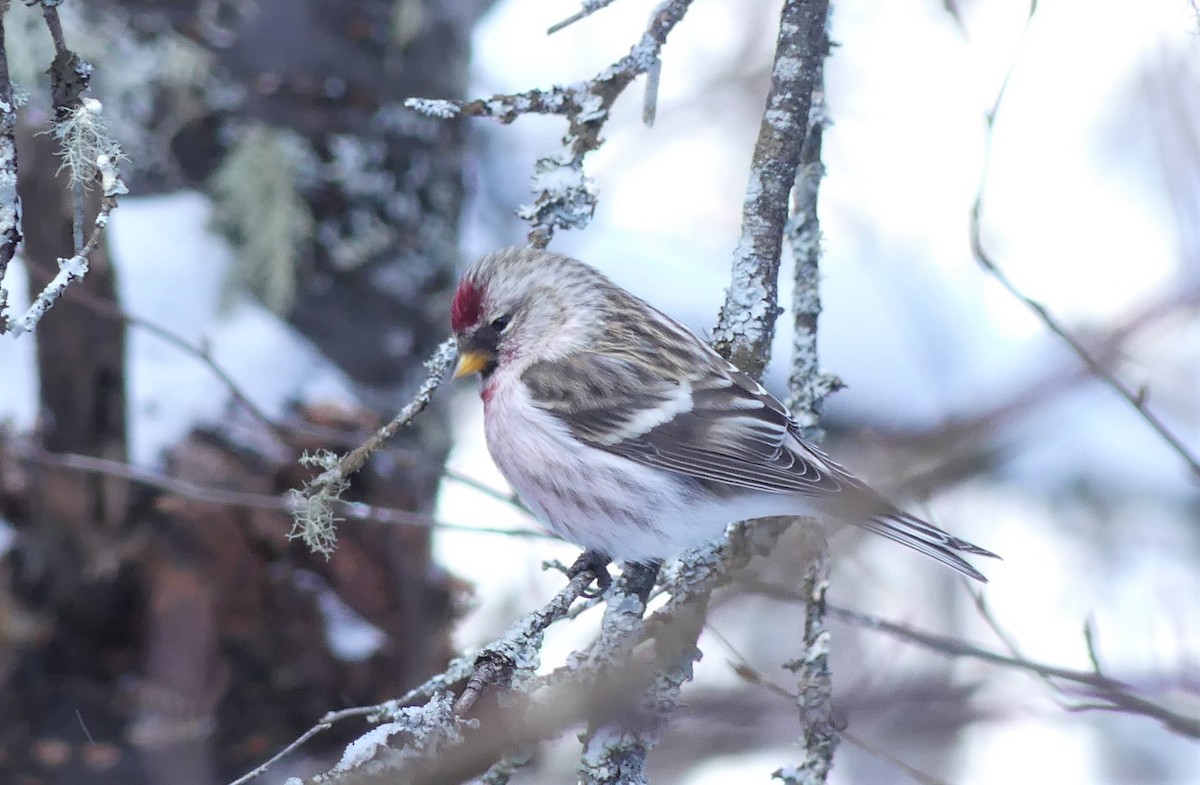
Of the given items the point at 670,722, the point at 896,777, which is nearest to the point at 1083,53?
the point at 896,777

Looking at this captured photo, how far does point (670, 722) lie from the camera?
0.71 m

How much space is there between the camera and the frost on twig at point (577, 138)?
1537 millimetres

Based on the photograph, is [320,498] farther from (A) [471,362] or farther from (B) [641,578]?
(A) [471,362]

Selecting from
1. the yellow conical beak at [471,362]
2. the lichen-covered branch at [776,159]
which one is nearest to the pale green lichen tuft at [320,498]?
the yellow conical beak at [471,362]

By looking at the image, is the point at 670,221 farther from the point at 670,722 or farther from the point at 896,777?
the point at 670,722

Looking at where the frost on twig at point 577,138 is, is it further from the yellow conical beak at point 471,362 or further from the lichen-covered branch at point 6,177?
the lichen-covered branch at point 6,177

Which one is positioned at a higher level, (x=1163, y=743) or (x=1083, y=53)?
(x=1083, y=53)

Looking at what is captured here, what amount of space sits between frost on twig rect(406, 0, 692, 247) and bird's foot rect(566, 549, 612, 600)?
1.58 feet

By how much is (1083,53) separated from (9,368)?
4.23 metres

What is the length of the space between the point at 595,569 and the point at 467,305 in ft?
1.78

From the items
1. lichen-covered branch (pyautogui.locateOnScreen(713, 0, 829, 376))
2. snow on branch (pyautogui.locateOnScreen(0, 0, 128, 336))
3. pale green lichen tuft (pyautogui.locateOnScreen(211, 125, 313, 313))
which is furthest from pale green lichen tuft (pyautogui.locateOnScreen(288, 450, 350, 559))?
pale green lichen tuft (pyautogui.locateOnScreen(211, 125, 313, 313))

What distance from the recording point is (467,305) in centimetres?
192

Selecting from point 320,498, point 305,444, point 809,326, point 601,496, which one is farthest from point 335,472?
point 305,444

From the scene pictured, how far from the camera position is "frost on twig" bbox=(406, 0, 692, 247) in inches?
60.5
